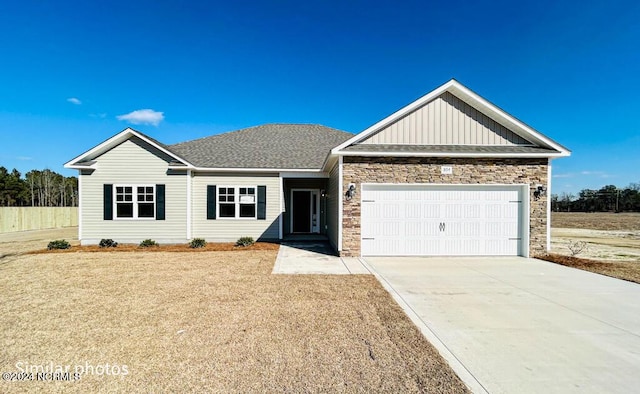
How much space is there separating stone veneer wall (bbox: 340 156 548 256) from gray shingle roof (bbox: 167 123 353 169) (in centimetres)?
416

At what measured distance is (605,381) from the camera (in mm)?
3039

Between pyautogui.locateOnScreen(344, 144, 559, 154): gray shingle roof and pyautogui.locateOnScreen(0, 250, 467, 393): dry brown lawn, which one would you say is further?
pyautogui.locateOnScreen(344, 144, 559, 154): gray shingle roof

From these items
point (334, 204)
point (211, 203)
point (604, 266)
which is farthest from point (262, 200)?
point (604, 266)

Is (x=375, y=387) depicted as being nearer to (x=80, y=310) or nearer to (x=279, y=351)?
(x=279, y=351)

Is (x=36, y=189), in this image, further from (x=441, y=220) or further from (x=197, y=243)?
Result: (x=441, y=220)

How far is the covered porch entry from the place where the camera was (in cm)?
1473

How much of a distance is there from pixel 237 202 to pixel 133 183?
171 inches

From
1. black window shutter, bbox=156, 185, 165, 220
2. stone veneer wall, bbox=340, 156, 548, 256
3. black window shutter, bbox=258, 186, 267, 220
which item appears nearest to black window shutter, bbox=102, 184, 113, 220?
black window shutter, bbox=156, 185, 165, 220

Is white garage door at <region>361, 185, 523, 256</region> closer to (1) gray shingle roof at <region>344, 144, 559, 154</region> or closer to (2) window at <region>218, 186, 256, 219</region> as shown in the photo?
(1) gray shingle roof at <region>344, 144, 559, 154</region>

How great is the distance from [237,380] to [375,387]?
1394 mm

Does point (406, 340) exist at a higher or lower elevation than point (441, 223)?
lower

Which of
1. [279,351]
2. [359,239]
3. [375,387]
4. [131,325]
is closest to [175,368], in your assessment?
[279,351]

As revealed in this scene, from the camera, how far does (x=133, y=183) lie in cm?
1245

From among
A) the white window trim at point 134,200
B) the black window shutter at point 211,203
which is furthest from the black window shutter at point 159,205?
the black window shutter at point 211,203
